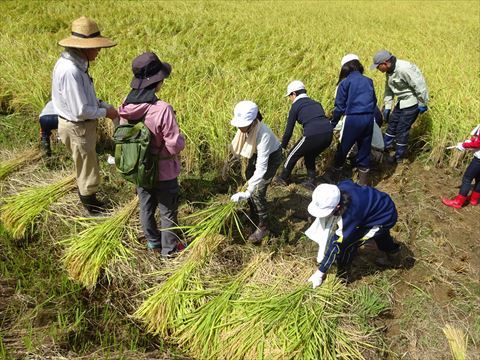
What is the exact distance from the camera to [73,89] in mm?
2572

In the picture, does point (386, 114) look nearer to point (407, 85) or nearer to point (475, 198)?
point (407, 85)

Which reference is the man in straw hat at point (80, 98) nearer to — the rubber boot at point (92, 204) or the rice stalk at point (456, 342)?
the rubber boot at point (92, 204)

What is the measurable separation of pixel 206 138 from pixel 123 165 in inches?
57.8

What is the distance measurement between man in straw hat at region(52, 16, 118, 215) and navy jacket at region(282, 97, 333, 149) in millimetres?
1594

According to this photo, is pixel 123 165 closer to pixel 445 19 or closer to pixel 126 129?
pixel 126 129

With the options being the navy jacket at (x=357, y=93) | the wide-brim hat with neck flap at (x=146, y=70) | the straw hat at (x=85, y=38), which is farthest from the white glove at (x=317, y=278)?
the straw hat at (x=85, y=38)

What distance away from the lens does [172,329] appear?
2322mm

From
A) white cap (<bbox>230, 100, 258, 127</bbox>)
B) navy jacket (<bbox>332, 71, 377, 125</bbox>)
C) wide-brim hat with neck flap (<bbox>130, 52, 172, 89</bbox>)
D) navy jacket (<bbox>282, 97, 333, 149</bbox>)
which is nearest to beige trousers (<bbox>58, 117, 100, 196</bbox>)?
wide-brim hat with neck flap (<bbox>130, 52, 172, 89</bbox>)

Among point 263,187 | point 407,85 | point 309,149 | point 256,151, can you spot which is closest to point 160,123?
point 256,151

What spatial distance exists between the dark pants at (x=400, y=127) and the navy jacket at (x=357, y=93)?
0.69 meters

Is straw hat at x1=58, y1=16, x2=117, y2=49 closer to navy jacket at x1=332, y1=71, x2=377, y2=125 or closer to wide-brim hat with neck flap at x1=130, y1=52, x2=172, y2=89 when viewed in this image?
wide-brim hat with neck flap at x1=130, y1=52, x2=172, y2=89

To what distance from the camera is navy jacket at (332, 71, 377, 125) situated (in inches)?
133

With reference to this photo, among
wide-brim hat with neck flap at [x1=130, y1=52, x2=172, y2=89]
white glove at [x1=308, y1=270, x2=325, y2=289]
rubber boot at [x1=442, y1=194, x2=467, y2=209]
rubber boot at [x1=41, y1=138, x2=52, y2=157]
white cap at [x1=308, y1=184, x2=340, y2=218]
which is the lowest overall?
rubber boot at [x1=442, y1=194, x2=467, y2=209]

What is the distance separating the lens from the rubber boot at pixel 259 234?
117 inches
